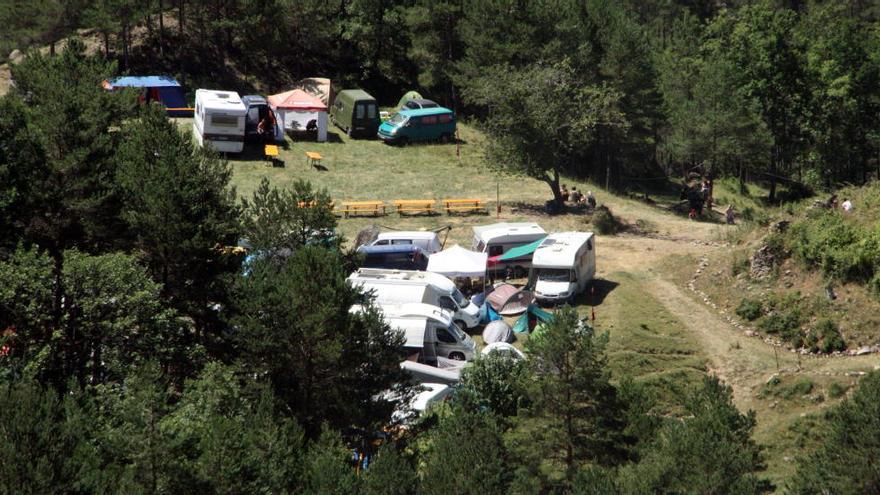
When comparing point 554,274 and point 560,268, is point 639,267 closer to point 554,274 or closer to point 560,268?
point 554,274

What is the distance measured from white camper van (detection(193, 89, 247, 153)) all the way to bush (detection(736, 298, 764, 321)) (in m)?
22.2

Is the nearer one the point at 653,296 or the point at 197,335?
the point at 197,335

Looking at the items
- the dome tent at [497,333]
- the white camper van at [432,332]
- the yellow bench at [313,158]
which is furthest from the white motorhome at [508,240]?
the yellow bench at [313,158]

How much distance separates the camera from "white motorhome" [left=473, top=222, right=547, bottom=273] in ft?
123

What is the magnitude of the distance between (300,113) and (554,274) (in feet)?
63.1

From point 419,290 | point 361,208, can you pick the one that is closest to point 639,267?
point 419,290

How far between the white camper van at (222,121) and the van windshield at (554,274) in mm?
16490

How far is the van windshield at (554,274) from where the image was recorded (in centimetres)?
3584

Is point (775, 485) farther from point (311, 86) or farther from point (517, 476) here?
point (311, 86)

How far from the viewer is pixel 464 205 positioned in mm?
43656

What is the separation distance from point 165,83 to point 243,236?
79.8ft

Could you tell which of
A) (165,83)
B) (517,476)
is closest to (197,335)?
(517,476)

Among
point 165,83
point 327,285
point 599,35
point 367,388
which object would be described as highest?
point 599,35

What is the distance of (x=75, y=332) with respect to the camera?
2550cm
